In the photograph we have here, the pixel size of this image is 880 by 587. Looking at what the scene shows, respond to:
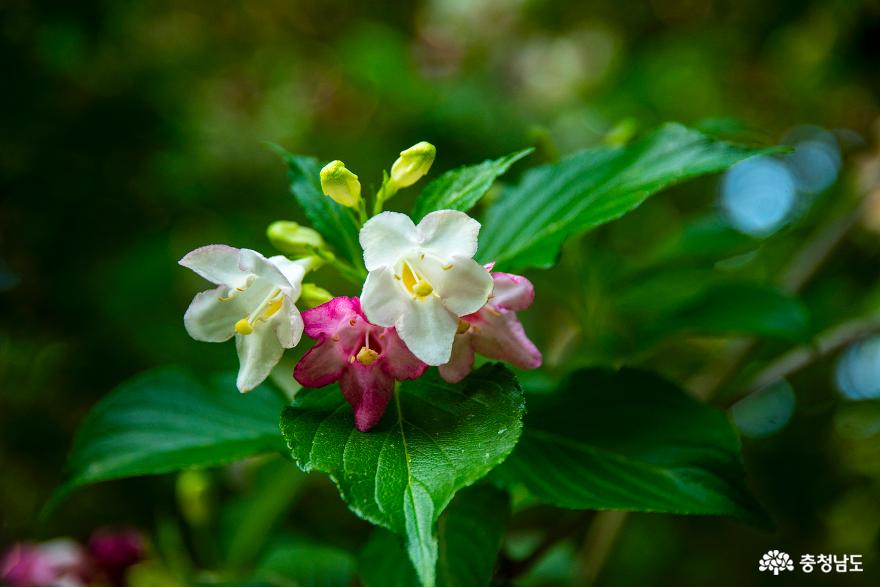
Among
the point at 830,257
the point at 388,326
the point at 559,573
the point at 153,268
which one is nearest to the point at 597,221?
the point at 388,326

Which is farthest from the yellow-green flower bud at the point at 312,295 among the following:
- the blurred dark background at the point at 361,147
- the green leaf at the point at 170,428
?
the blurred dark background at the point at 361,147

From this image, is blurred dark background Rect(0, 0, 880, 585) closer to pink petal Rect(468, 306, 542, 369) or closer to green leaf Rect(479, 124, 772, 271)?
green leaf Rect(479, 124, 772, 271)

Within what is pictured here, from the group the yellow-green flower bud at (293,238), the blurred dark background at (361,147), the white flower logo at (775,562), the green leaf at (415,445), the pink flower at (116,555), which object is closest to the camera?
the green leaf at (415,445)

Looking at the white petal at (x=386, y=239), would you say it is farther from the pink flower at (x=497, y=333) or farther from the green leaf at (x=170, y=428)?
the green leaf at (x=170, y=428)

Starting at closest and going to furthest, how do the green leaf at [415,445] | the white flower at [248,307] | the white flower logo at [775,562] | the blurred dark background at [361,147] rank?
the green leaf at [415,445] < the white flower at [248,307] < the white flower logo at [775,562] < the blurred dark background at [361,147]

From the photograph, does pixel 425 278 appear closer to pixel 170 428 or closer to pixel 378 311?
pixel 378 311

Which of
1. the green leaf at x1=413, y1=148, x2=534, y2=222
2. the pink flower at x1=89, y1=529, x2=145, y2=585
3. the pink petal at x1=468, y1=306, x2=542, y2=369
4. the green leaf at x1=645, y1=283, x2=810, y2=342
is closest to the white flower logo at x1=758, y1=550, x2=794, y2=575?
the green leaf at x1=645, y1=283, x2=810, y2=342

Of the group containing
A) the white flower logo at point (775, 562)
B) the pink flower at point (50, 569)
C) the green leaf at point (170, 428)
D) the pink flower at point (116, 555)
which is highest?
the green leaf at point (170, 428)
